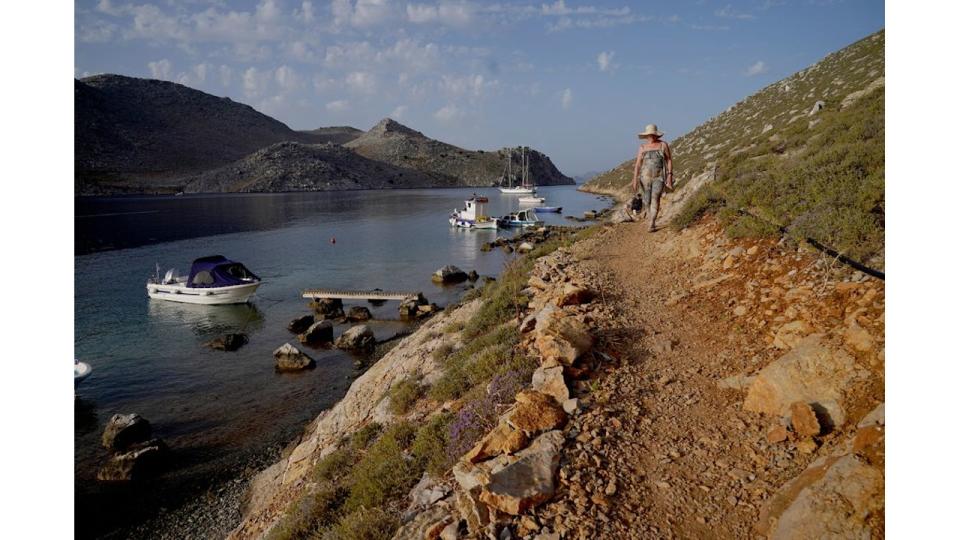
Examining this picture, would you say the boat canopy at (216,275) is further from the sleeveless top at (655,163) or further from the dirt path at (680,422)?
the dirt path at (680,422)

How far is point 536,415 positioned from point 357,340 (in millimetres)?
15689

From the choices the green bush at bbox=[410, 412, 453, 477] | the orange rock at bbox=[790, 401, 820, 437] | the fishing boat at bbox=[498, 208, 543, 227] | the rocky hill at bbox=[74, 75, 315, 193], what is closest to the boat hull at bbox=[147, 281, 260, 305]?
the green bush at bbox=[410, 412, 453, 477]

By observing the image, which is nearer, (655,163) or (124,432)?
(655,163)

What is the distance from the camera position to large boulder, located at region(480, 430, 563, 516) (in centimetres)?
441

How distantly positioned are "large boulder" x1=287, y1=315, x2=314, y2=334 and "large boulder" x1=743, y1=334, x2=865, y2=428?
21.2 meters

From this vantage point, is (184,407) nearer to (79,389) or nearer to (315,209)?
(79,389)

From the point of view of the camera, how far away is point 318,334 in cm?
2116

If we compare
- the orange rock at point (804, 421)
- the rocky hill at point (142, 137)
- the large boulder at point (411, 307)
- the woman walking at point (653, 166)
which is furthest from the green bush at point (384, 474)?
the rocky hill at point (142, 137)

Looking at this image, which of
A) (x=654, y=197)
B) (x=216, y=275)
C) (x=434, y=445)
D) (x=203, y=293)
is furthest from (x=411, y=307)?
(x=434, y=445)

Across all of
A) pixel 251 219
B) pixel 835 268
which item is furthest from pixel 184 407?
pixel 251 219

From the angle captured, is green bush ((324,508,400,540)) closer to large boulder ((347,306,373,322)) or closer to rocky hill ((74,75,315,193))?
large boulder ((347,306,373,322))

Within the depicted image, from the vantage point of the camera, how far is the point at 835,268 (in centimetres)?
680

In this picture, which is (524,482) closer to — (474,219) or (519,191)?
(474,219)

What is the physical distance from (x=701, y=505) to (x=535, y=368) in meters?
3.16
